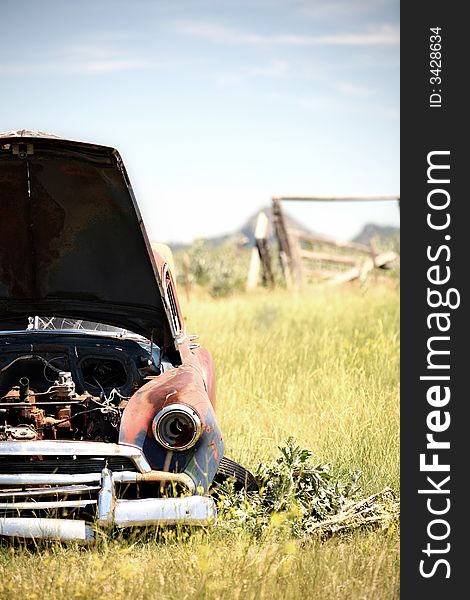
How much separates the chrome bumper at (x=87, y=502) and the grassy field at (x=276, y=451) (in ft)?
0.34

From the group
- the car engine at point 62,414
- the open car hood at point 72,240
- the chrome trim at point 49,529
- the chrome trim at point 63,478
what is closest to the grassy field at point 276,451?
the chrome trim at point 49,529

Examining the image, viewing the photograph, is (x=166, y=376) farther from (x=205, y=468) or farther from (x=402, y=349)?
(x=402, y=349)

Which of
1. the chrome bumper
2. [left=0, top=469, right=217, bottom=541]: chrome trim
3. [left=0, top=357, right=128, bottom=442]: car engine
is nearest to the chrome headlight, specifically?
the chrome bumper

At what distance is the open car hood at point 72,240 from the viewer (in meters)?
5.38

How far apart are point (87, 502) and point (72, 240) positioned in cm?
196

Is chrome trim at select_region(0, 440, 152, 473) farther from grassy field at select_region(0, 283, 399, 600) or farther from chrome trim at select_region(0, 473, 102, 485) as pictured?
grassy field at select_region(0, 283, 399, 600)

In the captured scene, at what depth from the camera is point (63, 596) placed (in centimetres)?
402

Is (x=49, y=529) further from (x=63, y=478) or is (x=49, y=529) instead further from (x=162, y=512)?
(x=162, y=512)

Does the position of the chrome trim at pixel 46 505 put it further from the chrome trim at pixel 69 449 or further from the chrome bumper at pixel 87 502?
the chrome trim at pixel 69 449

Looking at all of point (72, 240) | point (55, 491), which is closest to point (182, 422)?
point (55, 491)

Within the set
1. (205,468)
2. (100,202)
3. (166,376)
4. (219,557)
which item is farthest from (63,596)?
(100,202)

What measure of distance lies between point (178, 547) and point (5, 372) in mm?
1967

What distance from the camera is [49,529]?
4484 millimetres

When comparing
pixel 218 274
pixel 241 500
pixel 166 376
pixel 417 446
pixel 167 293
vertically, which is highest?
pixel 218 274
